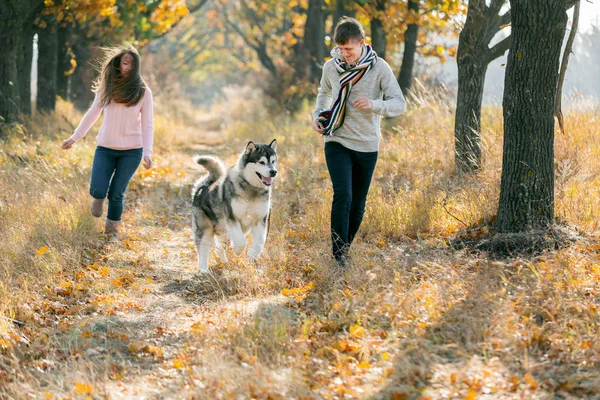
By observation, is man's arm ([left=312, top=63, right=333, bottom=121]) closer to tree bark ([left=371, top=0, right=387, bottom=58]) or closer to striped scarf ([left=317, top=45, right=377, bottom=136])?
striped scarf ([left=317, top=45, right=377, bottom=136])

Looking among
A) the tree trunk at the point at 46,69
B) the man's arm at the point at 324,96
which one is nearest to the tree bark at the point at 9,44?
the tree trunk at the point at 46,69

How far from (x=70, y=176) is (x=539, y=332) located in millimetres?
7009

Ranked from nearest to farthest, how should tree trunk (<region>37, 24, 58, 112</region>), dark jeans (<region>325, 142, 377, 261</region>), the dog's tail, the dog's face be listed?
dark jeans (<region>325, 142, 377, 261</region>) → the dog's face → the dog's tail → tree trunk (<region>37, 24, 58, 112</region>)

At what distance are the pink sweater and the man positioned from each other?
238cm

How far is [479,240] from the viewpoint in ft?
20.8

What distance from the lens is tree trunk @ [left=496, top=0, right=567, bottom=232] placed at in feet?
19.4

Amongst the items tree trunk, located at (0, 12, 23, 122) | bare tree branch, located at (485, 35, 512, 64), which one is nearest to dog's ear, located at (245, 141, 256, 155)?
bare tree branch, located at (485, 35, 512, 64)

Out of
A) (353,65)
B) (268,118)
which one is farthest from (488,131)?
(268,118)

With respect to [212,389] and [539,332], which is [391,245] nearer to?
[539,332]

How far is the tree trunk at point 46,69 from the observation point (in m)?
15.5

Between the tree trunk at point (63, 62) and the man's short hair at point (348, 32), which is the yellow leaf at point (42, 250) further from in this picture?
the tree trunk at point (63, 62)

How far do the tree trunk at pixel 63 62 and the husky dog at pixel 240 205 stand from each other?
1150 centimetres

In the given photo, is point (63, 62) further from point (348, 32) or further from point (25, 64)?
point (348, 32)

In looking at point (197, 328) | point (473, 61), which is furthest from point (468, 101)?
point (197, 328)
